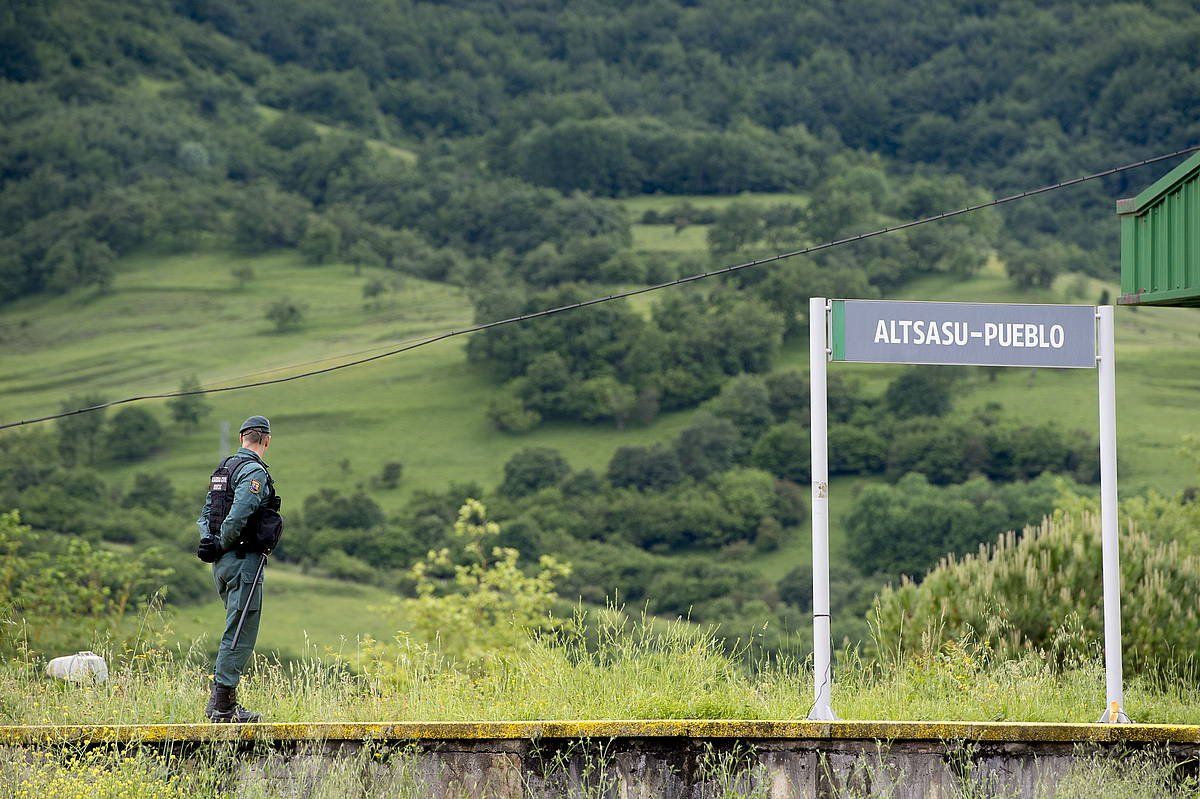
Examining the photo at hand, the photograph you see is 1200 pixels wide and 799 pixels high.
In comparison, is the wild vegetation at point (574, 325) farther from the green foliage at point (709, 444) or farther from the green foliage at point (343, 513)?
the green foliage at point (343, 513)

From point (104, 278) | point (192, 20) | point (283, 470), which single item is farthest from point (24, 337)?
point (192, 20)

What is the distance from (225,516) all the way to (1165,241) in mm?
6307

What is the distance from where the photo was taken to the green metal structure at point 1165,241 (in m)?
10.1

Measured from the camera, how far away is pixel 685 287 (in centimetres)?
12638

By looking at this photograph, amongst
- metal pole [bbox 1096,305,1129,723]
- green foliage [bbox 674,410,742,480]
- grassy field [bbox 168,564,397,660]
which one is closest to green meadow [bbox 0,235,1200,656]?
grassy field [bbox 168,564,397,660]

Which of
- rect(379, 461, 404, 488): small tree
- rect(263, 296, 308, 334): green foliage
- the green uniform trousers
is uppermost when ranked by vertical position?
rect(263, 296, 308, 334): green foliage

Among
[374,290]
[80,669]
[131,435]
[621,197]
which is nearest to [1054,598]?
[80,669]

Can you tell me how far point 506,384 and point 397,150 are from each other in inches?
2610

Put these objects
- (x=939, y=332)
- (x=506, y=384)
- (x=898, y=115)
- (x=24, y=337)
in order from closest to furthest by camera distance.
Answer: (x=939, y=332)
(x=506, y=384)
(x=24, y=337)
(x=898, y=115)

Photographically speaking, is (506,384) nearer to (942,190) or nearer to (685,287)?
(685,287)

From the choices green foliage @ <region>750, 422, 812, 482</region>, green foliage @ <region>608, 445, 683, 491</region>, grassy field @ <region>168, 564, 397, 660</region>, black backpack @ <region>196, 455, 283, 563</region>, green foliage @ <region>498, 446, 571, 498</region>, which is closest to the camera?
black backpack @ <region>196, 455, 283, 563</region>

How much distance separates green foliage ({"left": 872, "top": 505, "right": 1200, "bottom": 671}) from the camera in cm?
1315

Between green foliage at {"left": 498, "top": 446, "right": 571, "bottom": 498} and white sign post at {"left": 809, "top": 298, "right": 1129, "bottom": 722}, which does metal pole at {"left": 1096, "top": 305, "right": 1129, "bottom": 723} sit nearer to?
white sign post at {"left": 809, "top": 298, "right": 1129, "bottom": 722}

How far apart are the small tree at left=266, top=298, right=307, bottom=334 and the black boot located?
394ft
